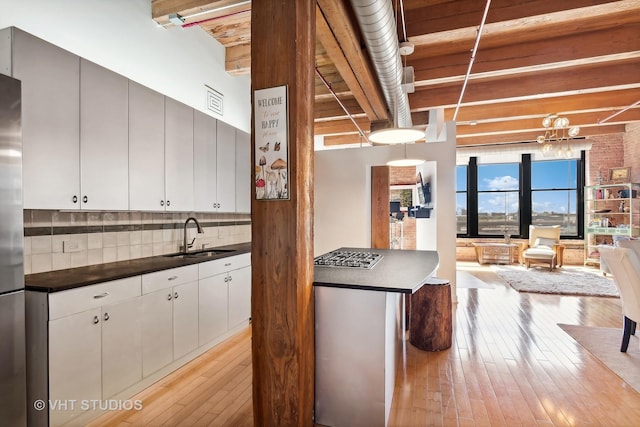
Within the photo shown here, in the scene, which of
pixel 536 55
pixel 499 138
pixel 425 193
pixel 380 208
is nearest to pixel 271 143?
pixel 536 55

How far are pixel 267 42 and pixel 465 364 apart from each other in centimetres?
297

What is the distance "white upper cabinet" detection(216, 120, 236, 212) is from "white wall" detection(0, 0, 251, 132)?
0.42 metres

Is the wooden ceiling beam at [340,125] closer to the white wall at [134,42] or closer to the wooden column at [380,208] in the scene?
the wooden column at [380,208]

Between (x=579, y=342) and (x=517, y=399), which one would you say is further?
(x=579, y=342)

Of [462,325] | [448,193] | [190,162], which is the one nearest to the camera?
[190,162]

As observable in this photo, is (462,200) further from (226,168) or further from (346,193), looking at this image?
(226,168)

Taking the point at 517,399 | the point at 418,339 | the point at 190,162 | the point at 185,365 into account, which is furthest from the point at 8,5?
the point at 517,399

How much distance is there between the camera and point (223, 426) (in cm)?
210

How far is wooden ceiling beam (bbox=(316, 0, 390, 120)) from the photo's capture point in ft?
7.55

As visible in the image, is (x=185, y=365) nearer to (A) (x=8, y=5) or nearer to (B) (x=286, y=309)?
(B) (x=286, y=309)

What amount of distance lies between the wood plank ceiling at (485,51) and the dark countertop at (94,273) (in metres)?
2.21

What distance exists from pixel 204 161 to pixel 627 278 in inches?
161

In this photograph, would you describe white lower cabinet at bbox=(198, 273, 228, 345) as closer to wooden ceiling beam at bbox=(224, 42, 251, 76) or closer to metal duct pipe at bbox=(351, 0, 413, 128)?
metal duct pipe at bbox=(351, 0, 413, 128)

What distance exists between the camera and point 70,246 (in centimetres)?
249
